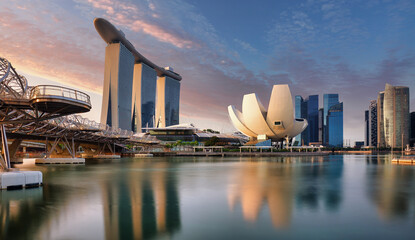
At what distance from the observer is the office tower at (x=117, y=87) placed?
142375 millimetres

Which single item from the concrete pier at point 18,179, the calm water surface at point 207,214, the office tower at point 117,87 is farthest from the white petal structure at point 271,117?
the office tower at point 117,87

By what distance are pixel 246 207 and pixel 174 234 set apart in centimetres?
439

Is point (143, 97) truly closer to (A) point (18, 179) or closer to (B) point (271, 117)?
(B) point (271, 117)

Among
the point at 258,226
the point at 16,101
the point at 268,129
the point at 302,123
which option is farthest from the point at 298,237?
the point at 302,123

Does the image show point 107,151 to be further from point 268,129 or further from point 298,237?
point 298,237

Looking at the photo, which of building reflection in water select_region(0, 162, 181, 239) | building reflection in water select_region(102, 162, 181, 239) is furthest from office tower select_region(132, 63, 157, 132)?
building reflection in water select_region(102, 162, 181, 239)

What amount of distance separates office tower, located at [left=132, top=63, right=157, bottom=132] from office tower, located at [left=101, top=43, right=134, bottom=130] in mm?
13961

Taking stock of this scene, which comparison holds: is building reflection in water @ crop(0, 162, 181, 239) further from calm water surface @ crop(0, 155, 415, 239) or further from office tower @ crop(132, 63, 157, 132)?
office tower @ crop(132, 63, 157, 132)

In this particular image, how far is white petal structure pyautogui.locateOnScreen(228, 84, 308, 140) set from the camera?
262 feet

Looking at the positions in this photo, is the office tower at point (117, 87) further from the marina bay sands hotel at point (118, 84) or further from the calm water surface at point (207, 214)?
the calm water surface at point (207, 214)

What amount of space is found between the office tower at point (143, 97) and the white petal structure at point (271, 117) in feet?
271

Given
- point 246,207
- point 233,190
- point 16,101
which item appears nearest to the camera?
point 246,207

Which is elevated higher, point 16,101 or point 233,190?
point 16,101

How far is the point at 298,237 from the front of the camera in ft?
27.2
